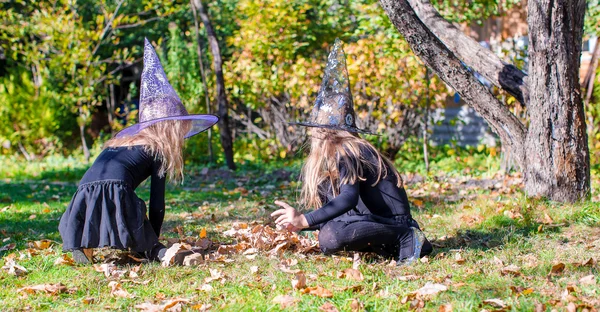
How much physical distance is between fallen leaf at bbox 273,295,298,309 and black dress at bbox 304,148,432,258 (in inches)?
24.8

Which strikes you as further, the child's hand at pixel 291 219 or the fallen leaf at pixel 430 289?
the child's hand at pixel 291 219

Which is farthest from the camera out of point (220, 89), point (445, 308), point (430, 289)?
point (220, 89)

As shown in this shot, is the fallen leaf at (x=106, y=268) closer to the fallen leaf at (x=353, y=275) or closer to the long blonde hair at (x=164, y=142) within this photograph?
the long blonde hair at (x=164, y=142)

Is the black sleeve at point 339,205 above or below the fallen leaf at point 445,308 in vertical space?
above

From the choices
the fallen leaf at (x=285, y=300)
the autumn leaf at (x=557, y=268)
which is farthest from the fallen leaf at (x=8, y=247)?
the autumn leaf at (x=557, y=268)

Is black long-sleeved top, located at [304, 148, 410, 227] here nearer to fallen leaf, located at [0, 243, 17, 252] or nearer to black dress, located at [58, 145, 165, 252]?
black dress, located at [58, 145, 165, 252]

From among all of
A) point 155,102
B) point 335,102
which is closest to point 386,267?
point 335,102

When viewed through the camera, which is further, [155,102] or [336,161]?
[155,102]

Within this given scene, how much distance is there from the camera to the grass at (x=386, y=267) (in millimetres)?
3305

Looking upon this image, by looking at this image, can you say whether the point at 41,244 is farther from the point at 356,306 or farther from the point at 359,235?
the point at 356,306

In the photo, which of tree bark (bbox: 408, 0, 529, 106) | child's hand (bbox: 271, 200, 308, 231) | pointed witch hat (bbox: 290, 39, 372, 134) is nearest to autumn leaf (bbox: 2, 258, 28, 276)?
child's hand (bbox: 271, 200, 308, 231)

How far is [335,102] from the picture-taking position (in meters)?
4.17

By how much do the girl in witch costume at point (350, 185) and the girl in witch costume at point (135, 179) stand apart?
0.87 meters

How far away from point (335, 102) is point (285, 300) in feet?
4.51
